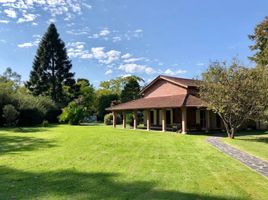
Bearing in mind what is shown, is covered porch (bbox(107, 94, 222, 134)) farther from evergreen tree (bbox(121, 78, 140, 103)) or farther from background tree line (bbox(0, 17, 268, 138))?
evergreen tree (bbox(121, 78, 140, 103))

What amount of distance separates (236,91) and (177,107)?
6.09 metres

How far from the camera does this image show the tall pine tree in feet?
173

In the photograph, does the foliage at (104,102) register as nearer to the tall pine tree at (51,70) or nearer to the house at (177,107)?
the tall pine tree at (51,70)

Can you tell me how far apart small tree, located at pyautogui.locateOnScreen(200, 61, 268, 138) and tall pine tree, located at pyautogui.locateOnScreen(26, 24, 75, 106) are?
38.5m

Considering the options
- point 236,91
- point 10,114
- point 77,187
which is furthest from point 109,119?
point 77,187

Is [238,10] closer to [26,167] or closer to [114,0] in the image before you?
[114,0]

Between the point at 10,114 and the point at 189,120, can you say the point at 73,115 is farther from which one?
the point at 189,120

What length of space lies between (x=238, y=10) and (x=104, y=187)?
17289 mm

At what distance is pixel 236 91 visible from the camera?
1797cm

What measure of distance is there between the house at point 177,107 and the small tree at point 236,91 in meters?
3.22

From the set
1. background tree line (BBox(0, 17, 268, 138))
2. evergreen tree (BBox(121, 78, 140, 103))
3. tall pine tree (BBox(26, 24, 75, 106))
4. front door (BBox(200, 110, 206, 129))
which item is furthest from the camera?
evergreen tree (BBox(121, 78, 140, 103))

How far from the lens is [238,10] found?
1983cm

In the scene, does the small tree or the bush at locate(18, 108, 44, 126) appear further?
the bush at locate(18, 108, 44, 126)

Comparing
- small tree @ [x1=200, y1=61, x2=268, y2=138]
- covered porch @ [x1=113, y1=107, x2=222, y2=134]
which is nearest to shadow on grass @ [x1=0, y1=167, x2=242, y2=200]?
small tree @ [x1=200, y1=61, x2=268, y2=138]
